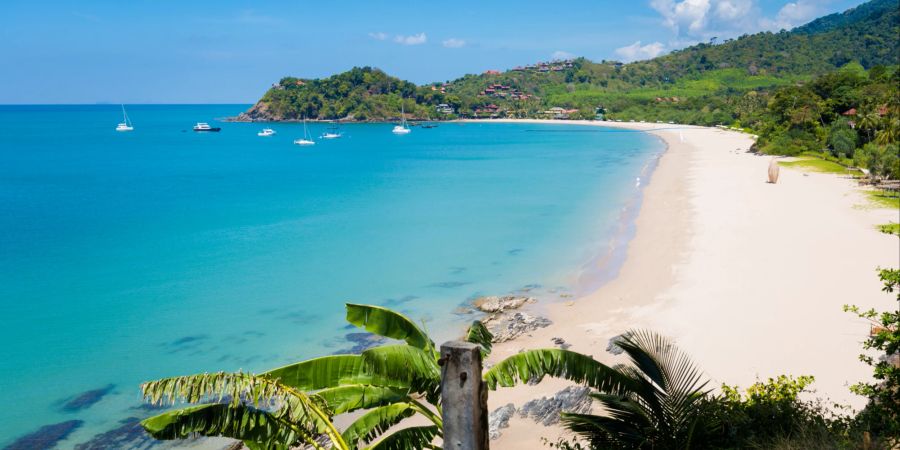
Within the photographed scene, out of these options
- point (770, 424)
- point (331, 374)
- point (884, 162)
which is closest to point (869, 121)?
point (884, 162)

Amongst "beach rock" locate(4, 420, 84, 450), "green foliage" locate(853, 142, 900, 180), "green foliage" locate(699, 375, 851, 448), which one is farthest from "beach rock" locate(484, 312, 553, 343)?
"green foliage" locate(853, 142, 900, 180)

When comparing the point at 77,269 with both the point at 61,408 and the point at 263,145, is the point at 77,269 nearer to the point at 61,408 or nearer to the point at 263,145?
the point at 61,408

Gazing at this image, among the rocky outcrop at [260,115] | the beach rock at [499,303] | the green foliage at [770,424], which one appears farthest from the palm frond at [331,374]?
the rocky outcrop at [260,115]

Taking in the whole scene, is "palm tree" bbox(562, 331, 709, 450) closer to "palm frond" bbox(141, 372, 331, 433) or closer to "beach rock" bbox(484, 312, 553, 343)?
"palm frond" bbox(141, 372, 331, 433)

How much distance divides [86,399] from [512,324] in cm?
1112

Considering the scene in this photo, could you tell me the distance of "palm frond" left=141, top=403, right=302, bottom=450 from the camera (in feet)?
17.5

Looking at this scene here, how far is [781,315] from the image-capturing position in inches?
640

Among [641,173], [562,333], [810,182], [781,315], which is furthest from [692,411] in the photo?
[641,173]

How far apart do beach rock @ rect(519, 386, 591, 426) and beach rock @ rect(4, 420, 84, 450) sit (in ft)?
32.0

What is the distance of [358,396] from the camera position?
20.7 feet

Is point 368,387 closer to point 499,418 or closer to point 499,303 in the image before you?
point 499,418

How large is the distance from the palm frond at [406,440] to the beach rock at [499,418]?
5267 mm

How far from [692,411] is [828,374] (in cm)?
778

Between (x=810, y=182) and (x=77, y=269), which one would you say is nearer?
(x=77, y=269)
